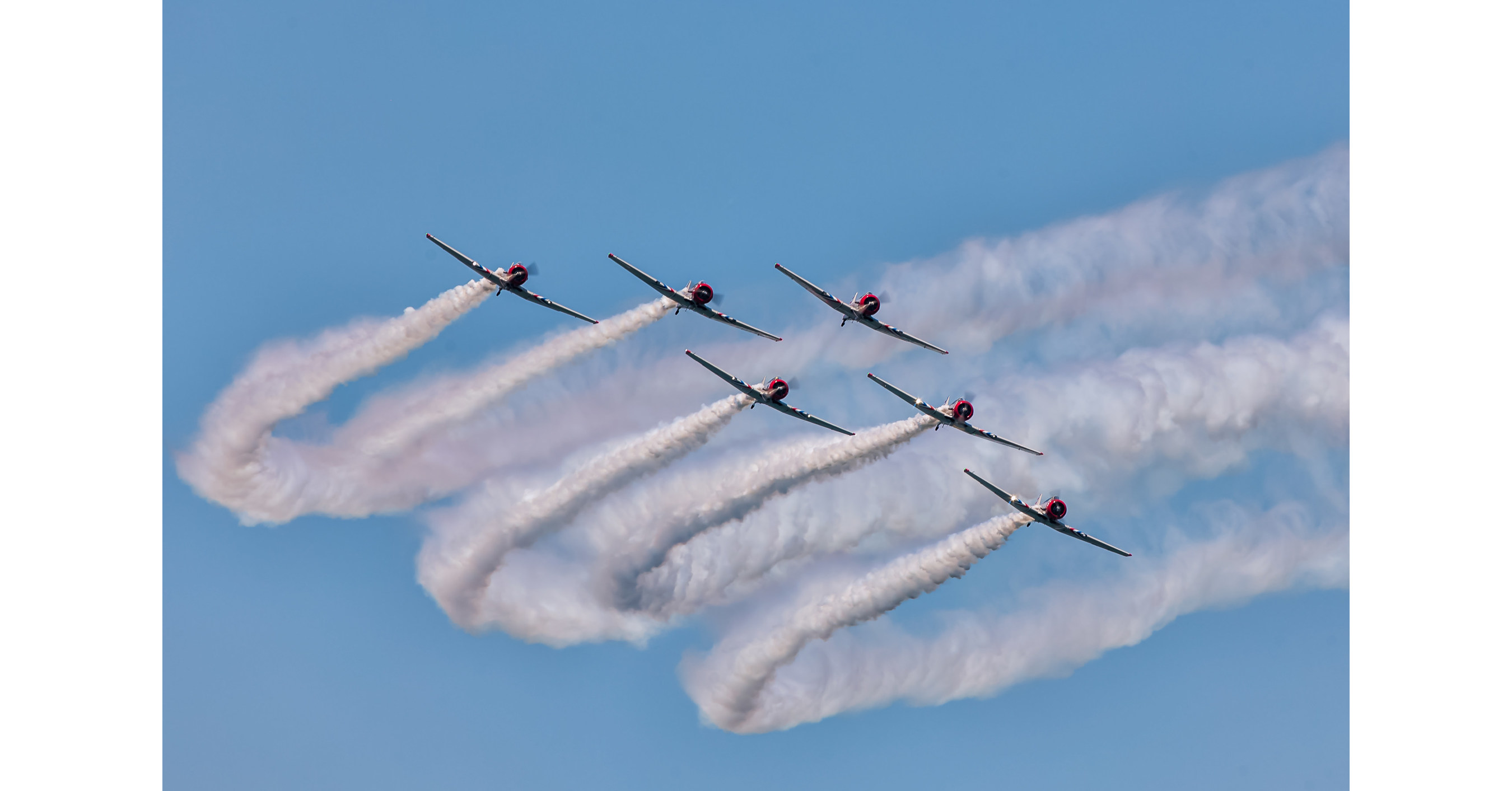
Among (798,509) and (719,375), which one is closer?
(719,375)

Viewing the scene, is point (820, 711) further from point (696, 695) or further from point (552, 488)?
point (552, 488)

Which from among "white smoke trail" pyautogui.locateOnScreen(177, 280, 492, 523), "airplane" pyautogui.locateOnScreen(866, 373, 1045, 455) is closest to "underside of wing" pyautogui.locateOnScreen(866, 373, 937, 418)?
"airplane" pyautogui.locateOnScreen(866, 373, 1045, 455)

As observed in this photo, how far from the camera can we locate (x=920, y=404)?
7319 centimetres

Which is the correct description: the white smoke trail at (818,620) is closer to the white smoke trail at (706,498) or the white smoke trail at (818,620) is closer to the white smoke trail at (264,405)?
the white smoke trail at (706,498)

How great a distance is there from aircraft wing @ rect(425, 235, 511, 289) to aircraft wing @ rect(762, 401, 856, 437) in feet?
35.6

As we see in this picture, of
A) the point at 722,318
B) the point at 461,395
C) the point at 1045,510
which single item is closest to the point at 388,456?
the point at 461,395

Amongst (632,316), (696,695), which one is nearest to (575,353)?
(632,316)

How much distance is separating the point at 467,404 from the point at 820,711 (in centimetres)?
1812

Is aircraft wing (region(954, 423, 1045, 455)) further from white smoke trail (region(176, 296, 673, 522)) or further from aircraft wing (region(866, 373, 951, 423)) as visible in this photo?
white smoke trail (region(176, 296, 673, 522))

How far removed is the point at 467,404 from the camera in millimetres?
80812

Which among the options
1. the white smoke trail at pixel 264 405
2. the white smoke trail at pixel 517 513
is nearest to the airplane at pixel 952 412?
the white smoke trail at pixel 517 513

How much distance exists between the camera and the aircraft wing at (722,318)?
74.1m

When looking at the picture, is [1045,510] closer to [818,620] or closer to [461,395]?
[818,620]

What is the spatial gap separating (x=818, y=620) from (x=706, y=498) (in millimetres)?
6266
